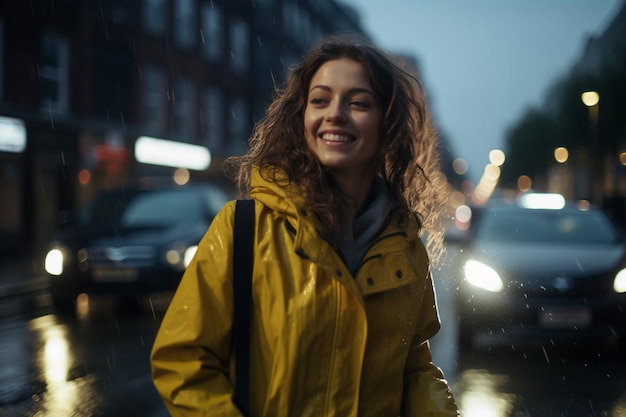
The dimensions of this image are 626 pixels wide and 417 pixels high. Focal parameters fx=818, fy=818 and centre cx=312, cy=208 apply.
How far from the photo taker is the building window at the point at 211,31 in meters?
37.1

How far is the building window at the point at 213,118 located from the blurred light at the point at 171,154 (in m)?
1.21

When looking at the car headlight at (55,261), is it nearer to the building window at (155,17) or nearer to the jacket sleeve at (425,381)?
the jacket sleeve at (425,381)

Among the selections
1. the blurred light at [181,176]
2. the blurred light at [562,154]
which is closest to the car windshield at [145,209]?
the blurred light at [181,176]

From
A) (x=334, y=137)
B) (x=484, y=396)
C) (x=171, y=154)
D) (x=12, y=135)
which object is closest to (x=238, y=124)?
(x=171, y=154)

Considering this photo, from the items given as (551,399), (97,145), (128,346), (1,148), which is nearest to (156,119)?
(97,145)

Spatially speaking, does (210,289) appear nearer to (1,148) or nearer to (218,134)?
(1,148)

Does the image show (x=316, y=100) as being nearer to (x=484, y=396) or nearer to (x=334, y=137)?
(x=334, y=137)

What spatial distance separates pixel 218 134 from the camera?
39.4 meters

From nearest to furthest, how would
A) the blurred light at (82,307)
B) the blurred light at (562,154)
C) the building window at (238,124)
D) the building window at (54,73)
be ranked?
the blurred light at (82,307)
the building window at (54,73)
the building window at (238,124)
the blurred light at (562,154)

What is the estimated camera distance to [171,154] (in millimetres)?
32594

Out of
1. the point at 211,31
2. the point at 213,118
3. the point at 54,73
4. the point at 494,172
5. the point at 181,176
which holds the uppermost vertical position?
the point at 211,31

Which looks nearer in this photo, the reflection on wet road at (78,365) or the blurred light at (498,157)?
the reflection on wet road at (78,365)

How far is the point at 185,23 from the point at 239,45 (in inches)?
315

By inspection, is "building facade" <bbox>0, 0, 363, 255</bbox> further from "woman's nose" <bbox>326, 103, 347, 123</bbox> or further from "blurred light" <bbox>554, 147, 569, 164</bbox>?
"blurred light" <bbox>554, 147, 569, 164</bbox>
